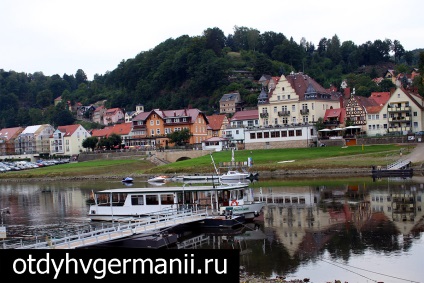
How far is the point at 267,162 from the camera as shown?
301ft

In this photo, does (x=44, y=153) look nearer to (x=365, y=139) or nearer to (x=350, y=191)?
(x=365, y=139)

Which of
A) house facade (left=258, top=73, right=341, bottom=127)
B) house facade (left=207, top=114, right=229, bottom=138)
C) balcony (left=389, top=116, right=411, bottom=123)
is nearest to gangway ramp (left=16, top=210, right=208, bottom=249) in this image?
balcony (left=389, top=116, right=411, bottom=123)

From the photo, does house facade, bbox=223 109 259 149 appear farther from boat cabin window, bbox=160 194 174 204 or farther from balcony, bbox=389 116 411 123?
boat cabin window, bbox=160 194 174 204

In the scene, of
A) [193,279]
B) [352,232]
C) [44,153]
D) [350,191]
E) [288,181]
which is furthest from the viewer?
[44,153]

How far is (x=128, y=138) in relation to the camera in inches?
5704

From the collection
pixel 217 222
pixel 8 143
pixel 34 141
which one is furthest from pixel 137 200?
pixel 8 143

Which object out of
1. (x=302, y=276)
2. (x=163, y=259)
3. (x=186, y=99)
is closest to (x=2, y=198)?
(x=302, y=276)

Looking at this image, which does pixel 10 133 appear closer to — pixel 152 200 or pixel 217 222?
pixel 152 200

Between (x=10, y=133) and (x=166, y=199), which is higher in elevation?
(x=10, y=133)

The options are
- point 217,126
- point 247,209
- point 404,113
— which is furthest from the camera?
point 217,126

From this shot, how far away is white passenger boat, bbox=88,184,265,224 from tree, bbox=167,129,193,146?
78218 millimetres

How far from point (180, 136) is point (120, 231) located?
3650 inches

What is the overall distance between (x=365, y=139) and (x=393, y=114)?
35.0ft

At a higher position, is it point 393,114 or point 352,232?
point 393,114
